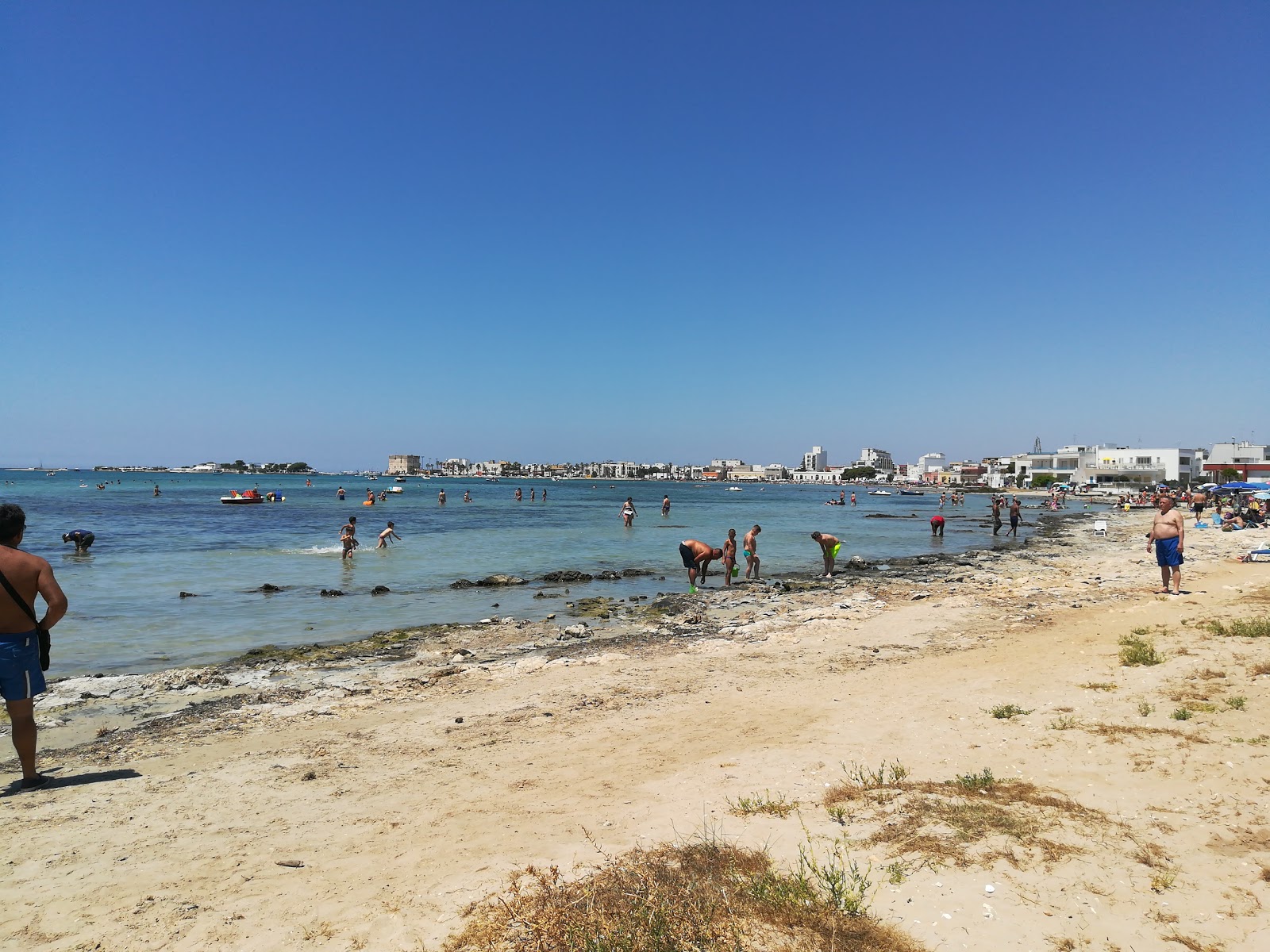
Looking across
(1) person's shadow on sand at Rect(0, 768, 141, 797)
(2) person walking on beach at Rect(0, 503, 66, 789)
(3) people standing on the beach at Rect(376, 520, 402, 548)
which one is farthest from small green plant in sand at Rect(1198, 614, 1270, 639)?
(3) people standing on the beach at Rect(376, 520, 402, 548)

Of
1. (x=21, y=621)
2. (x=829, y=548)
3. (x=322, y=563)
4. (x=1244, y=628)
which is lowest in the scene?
(x=322, y=563)

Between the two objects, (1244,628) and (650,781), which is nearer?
(650,781)

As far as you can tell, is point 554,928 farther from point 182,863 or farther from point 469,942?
point 182,863

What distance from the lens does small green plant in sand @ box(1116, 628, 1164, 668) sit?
7992 mm

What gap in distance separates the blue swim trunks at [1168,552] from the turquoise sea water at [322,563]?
10.1 meters

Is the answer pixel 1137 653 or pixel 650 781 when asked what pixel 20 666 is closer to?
pixel 650 781

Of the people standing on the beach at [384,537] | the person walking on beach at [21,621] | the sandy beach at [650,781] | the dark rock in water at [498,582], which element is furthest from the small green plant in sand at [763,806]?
the people standing on the beach at [384,537]

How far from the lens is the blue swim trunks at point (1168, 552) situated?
12891 mm

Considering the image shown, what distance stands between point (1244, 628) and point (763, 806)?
798cm

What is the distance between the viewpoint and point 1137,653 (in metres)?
8.20

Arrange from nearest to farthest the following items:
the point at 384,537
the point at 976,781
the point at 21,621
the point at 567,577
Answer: the point at 976,781
the point at 21,621
the point at 567,577
the point at 384,537

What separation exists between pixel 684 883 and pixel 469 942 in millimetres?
1187

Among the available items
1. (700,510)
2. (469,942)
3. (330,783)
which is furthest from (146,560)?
(700,510)

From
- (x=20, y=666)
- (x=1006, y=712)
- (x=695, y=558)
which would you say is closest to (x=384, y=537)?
(x=695, y=558)
